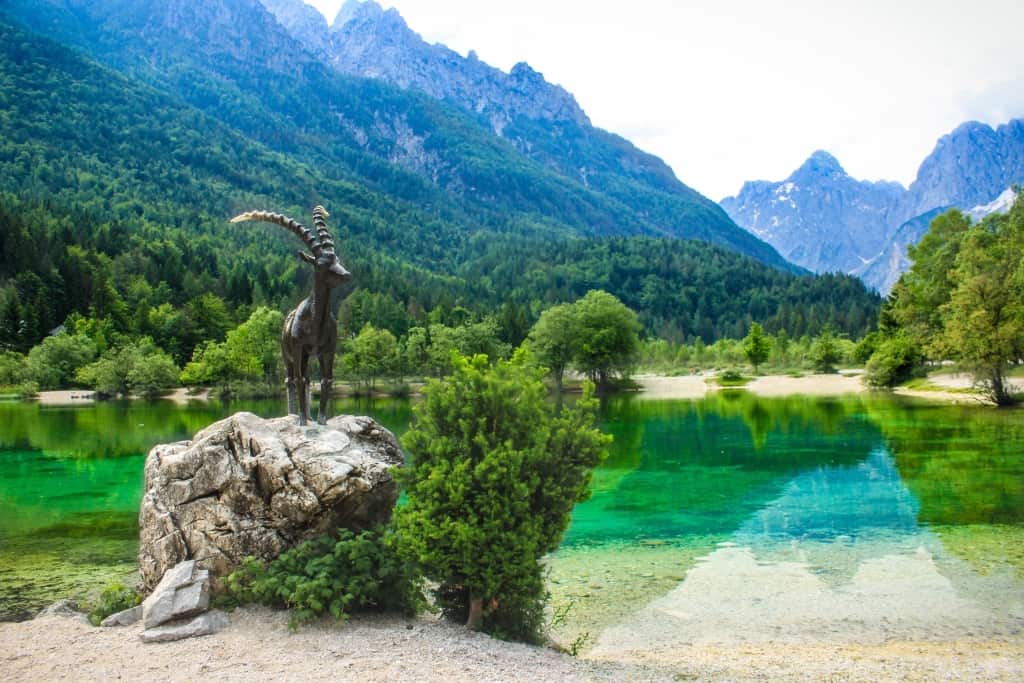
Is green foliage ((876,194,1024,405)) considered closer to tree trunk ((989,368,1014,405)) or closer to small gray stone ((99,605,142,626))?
tree trunk ((989,368,1014,405))

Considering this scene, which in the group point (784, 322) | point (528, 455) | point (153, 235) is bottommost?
point (528, 455)

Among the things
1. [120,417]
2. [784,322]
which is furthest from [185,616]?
[784,322]

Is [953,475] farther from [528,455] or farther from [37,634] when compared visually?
[37,634]

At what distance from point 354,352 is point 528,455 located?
90.2 m

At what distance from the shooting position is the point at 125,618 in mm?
11656

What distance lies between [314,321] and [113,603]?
6445 millimetres

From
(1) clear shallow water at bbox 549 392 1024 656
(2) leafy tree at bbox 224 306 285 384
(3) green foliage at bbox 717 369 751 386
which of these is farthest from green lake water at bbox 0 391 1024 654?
(3) green foliage at bbox 717 369 751 386

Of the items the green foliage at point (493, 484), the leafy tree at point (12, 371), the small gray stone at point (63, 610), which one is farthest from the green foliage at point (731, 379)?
the small gray stone at point (63, 610)

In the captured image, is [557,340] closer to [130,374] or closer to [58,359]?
[130,374]

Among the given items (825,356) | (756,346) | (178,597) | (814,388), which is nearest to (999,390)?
(814,388)

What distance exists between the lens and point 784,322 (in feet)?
644

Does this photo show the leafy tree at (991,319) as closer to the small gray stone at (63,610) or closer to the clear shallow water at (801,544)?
the clear shallow water at (801,544)

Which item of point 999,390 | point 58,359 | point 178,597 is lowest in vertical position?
point 178,597

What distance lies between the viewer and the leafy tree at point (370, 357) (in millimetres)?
98000
